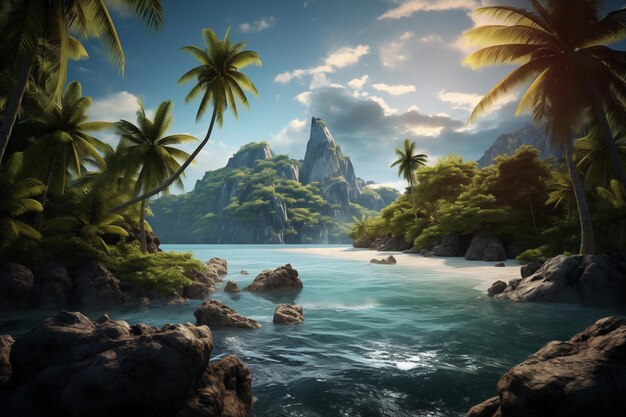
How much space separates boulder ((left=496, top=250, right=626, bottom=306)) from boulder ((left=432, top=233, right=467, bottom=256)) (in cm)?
1907

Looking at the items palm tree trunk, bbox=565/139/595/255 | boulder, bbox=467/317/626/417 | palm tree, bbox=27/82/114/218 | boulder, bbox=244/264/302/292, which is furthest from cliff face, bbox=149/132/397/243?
boulder, bbox=467/317/626/417

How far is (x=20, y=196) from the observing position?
14125 millimetres

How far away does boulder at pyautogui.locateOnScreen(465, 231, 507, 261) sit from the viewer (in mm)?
25391

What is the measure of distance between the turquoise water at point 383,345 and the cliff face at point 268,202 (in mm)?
119226

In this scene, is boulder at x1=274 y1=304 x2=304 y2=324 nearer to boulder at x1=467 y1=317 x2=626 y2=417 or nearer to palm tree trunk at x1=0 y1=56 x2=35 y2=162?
boulder at x1=467 y1=317 x2=626 y2=417

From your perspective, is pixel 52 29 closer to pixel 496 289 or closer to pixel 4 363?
pixel 4 363

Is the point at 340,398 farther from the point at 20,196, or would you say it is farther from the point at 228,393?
the point at 20,196

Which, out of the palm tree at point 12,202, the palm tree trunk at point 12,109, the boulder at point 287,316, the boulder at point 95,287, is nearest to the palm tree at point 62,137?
the palm tree at point 12,202

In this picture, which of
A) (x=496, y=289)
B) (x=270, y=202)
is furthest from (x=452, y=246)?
(x=270, y=202)

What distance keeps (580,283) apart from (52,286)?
21.8 m

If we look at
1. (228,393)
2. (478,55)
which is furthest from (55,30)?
(478,55)

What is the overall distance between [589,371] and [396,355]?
165 inches

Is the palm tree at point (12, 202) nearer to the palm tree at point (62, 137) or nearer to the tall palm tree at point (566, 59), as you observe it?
the palm tree at point (62, 137)

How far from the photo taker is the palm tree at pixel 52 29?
9500 millimetres
